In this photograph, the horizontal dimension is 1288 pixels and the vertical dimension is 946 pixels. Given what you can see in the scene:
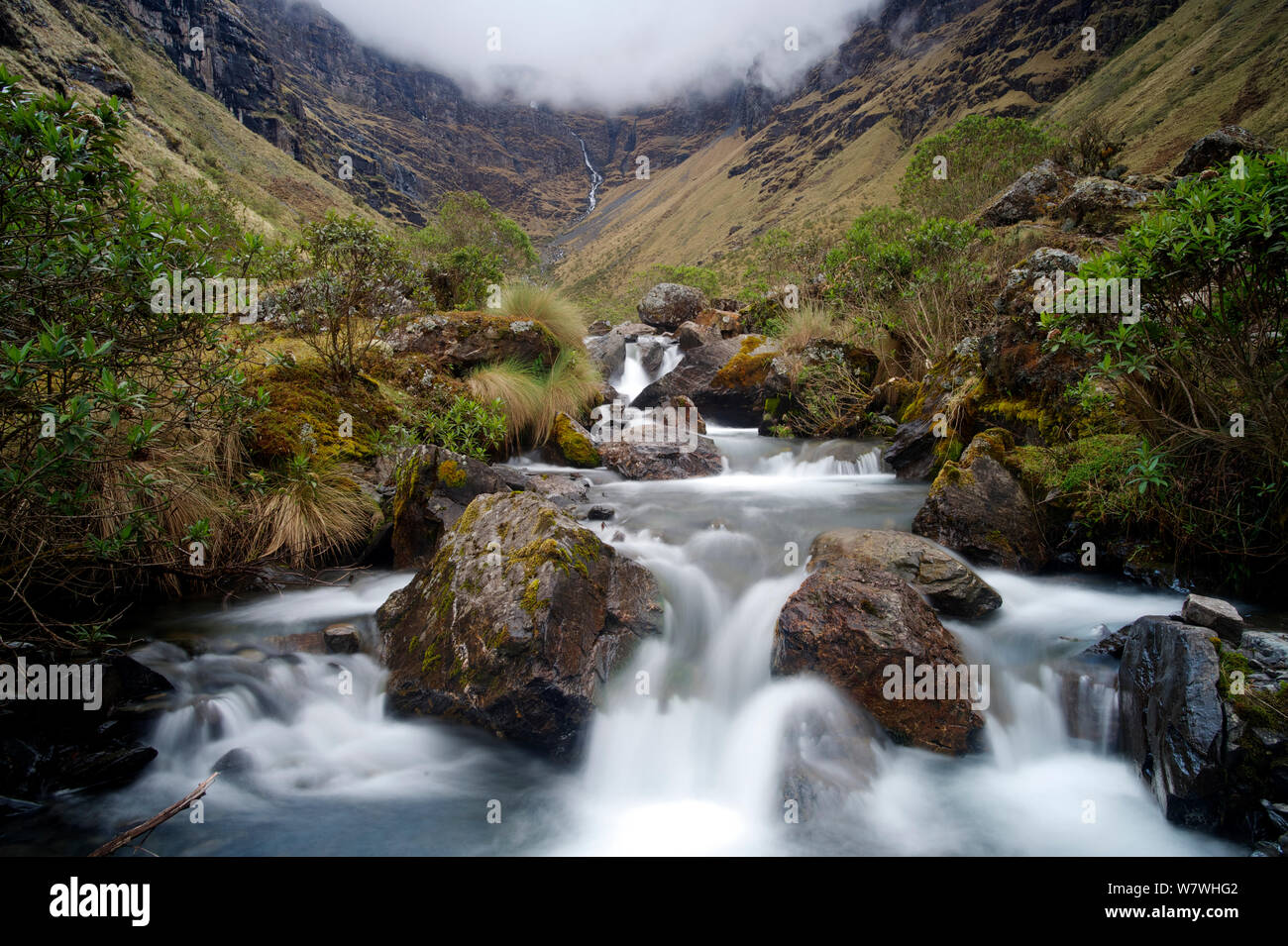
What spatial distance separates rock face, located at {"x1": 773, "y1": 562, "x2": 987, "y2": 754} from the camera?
4.36 meters

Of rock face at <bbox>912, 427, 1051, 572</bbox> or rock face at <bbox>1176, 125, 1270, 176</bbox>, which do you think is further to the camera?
rock face at <bbox>1176, 125, 1270, 176</bbox>

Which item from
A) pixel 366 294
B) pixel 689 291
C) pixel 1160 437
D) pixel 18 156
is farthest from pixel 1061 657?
pixel 689 291

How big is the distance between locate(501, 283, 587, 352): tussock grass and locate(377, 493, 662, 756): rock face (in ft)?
26.4

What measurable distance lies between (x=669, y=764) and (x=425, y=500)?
4.10 m

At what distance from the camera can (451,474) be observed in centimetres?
694

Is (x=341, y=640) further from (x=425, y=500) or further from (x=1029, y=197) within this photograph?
(x=1029, y=197)

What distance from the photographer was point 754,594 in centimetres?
611

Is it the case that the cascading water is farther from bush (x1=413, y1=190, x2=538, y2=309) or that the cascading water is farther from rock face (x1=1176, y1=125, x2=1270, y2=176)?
rock face (x1=1176, y1=125, x2=1270, y2=176)

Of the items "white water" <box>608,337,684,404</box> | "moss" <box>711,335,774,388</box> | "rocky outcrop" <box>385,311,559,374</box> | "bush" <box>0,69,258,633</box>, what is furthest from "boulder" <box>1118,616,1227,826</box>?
"white water" <box>608,337,684,404</box>

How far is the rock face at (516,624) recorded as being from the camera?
4.48 m

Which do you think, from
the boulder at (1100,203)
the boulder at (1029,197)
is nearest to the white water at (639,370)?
the boulder at (1029,197)

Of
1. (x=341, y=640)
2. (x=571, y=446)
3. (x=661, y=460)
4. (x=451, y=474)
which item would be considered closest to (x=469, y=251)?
(x=571, y=446)

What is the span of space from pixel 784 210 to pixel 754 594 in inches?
3704

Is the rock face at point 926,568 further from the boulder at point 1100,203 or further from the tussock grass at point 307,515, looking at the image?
the boulder at point 1100,203
